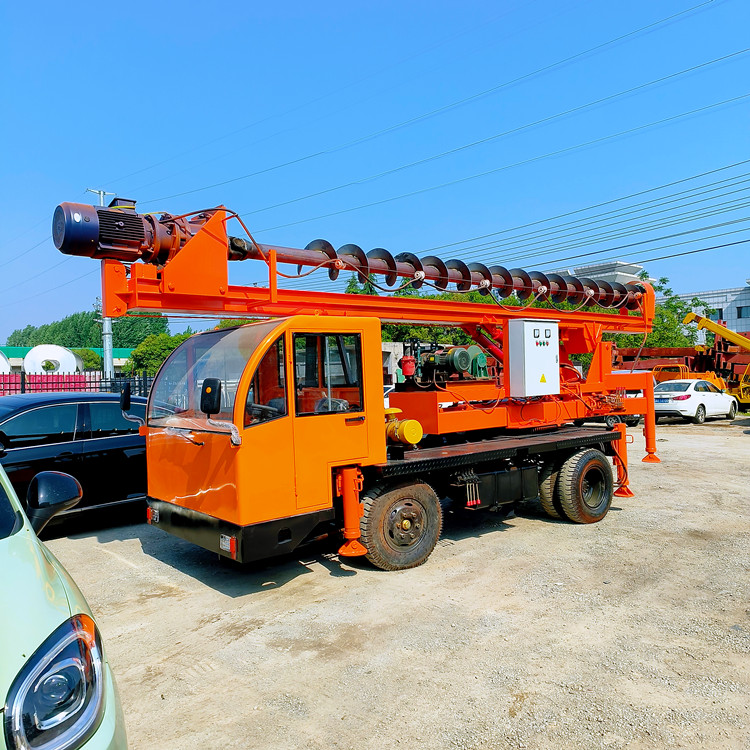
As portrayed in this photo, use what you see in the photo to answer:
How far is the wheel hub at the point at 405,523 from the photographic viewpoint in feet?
19.9

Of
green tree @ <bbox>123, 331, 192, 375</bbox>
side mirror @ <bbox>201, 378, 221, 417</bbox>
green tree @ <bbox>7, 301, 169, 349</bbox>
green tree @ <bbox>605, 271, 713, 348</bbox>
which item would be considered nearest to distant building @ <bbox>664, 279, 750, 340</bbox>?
green tree @ <bbox>605, 271, 713, 348</bbox>

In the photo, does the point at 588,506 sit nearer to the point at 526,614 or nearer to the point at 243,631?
the point at 526,614

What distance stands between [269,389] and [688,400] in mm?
19298

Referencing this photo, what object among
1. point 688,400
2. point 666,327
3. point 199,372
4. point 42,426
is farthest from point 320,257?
point 666,327

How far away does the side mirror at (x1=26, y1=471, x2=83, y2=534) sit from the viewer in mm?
2986

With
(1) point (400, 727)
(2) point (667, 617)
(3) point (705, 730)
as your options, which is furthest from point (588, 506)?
(1) point (400, 727)

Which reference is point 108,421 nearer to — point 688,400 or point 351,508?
point 351,508

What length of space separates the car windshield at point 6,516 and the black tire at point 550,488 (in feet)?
21.3

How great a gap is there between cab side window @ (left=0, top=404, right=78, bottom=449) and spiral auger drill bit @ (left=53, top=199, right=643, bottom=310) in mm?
3194

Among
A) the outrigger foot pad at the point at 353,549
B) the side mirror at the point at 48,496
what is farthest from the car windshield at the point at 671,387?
the side mirror at the point at 48,496

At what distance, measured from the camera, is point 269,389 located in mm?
5418

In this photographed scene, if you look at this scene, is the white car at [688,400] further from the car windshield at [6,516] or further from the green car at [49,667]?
the green car at [49,667]

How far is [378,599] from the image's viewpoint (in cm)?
543

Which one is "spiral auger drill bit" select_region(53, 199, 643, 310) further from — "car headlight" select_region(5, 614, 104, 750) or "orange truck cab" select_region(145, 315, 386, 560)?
"car headlight" select_region(5, 614, 104, 750)
